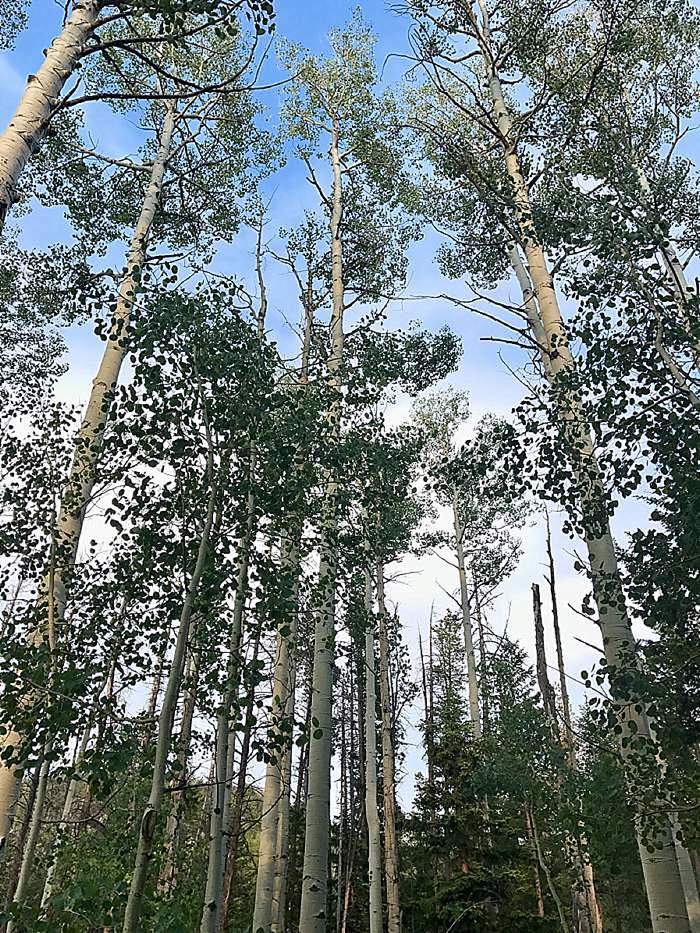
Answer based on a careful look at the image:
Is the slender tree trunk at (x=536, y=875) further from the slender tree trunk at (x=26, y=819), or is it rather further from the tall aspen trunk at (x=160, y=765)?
the tall aspen trunk at (x=160, y=765)

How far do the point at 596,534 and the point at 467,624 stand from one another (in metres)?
11.3

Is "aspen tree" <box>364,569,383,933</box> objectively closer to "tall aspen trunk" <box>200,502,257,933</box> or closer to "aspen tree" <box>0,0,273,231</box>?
"tall aspen trunk" <box>200,502,257,933</box>

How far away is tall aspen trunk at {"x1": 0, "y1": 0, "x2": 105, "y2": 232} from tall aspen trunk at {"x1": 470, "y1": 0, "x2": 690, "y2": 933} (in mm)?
3962

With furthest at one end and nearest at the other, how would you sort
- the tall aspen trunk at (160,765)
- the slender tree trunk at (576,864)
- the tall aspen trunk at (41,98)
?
1. the slender tree trunk at (576,864)
2. the tall aspen trunk at (41,98)
3. the tall aspen trunk at (160,765)

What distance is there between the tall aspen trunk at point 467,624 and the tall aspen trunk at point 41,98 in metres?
11.8

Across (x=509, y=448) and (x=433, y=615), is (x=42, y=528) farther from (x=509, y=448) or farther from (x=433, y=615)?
(x=433, y=615)

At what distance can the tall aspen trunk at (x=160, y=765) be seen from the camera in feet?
9.95

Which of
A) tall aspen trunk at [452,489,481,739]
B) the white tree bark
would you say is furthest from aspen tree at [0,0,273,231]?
tall aspen trunk at [452,489,481,739]

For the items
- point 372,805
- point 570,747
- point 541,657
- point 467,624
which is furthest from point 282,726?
point 467,624

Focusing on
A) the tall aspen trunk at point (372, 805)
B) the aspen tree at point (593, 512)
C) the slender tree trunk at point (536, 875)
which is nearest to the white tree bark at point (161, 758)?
the aspen tree at point (593, 512)

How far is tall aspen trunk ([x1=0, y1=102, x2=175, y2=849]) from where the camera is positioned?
4391 mm

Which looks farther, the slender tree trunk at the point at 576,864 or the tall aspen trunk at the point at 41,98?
the slender tree trunk at the point at 576,864

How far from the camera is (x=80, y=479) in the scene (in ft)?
18.6

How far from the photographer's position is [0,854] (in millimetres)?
4105
